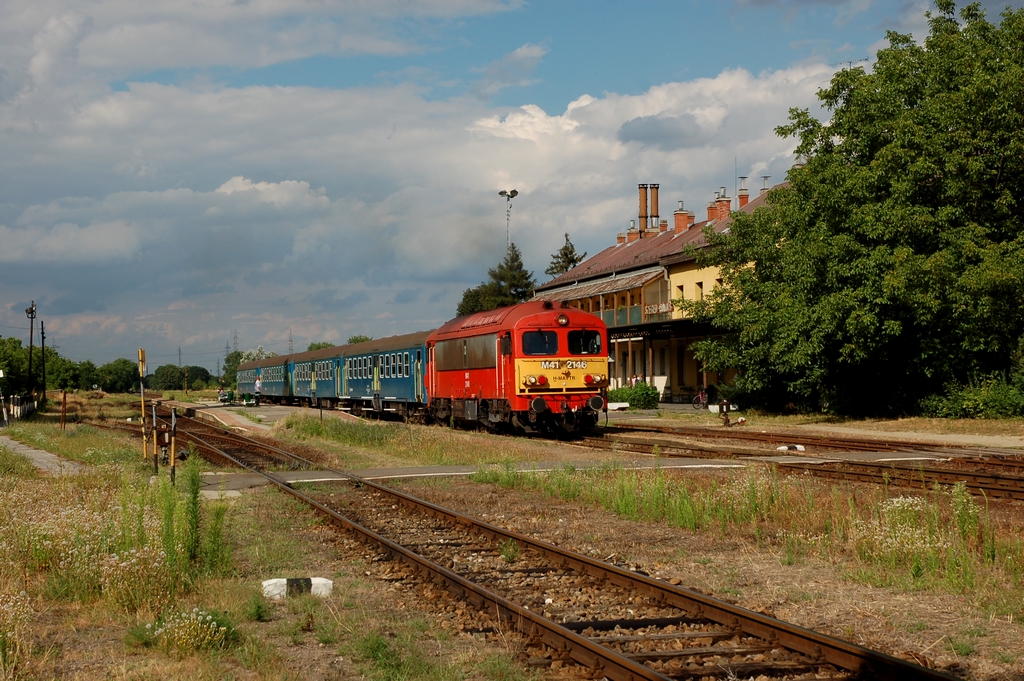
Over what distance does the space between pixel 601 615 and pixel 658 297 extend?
41.9 metres

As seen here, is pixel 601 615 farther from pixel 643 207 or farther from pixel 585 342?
pixel 643 207

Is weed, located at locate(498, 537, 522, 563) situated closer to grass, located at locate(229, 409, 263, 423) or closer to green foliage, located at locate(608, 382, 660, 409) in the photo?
grass, located at locate(229, 409, 263, 423)

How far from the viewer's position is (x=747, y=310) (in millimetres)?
31984

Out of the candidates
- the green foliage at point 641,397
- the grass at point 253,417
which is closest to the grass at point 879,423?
the green foliage at point 641,397

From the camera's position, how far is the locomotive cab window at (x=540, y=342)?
23.9 metres

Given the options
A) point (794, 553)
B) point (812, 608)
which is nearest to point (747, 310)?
point (794, 553)

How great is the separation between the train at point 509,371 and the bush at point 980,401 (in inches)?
393

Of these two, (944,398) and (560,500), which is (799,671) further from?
(944,398)

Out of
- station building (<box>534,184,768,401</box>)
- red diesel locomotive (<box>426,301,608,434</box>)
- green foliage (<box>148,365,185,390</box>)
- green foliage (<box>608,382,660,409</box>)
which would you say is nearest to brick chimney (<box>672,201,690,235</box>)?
station building (<box>534,184,768,401</box>)

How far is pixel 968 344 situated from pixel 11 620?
25529mm

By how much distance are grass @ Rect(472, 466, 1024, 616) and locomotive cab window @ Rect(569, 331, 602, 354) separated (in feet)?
33.3

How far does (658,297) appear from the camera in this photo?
159 ft

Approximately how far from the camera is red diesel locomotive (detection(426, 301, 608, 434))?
78.5 feet

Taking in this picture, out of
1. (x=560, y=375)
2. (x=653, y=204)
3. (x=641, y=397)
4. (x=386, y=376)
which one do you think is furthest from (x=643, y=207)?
(x=560, y=375)
